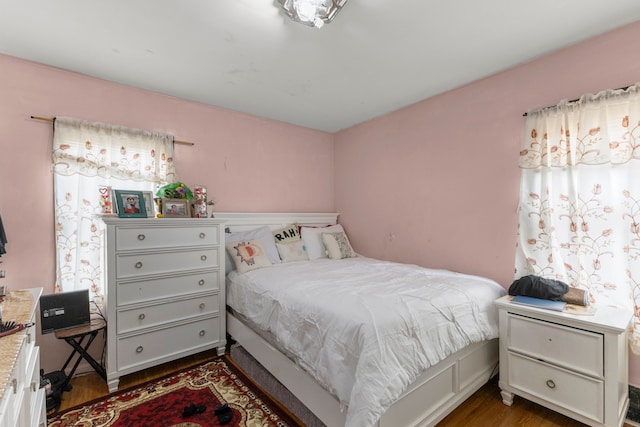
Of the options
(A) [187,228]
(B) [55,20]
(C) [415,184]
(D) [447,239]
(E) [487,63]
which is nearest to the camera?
(B) [55,20]

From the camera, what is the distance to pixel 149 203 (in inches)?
92.6

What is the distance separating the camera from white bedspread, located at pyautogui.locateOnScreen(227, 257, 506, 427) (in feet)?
4.15

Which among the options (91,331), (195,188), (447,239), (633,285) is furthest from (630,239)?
(91,331)

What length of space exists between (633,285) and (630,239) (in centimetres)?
27

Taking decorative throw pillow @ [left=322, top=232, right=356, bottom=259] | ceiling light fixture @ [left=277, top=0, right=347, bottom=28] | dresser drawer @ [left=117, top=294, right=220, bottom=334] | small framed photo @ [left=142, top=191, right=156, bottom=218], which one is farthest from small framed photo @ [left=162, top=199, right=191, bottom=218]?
ceiling light fixture @ [left=277, top=0, right=347, bottom=28]

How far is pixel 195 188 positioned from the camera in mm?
2627

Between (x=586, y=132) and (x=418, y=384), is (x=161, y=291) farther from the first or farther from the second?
(x=586, y=132)

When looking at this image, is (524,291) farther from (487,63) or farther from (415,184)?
(487,63)

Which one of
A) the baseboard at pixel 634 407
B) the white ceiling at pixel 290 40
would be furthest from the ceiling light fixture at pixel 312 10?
the baseboard at pixel 634 407

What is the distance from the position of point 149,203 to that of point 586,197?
3162 mm

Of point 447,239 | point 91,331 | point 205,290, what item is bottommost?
point 91,331

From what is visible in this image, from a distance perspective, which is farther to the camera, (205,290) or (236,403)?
(205,290)

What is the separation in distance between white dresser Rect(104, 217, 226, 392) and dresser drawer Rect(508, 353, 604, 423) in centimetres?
217

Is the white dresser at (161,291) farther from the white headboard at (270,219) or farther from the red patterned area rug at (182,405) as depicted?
the white headboard at (270,219)
